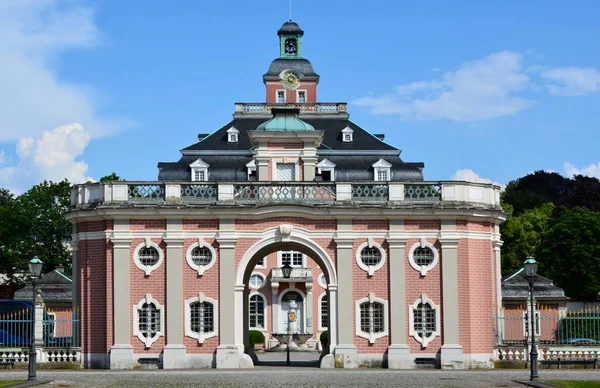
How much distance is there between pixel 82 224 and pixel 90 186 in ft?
4.22

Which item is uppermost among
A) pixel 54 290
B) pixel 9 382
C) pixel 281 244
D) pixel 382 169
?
pixel 382 169

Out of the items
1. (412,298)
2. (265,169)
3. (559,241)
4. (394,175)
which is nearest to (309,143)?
(265,169)

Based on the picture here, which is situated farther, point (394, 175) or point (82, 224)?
point (394, 175)

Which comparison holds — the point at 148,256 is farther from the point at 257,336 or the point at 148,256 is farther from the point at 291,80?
the point at 291,80

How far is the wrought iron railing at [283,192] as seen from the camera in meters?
39.4

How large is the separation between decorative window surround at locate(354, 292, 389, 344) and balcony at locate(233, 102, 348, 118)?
38.9 metres

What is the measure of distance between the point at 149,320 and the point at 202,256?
266 cm

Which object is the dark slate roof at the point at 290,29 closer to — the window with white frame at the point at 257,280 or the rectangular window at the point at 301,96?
the rectangular window at the point at 301,96

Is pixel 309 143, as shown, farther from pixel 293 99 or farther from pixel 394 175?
pixel 293 99

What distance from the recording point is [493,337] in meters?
39.7

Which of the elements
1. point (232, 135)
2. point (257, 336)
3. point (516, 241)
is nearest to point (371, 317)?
point (257, 336)

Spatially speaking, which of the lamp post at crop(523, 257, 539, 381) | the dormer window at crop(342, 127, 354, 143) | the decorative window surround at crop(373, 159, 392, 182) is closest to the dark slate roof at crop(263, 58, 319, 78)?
the dormer window at crop(342, 127, 354, 143)

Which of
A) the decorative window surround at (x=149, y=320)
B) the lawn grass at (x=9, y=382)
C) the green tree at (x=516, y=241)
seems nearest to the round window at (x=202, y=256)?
the decorative window surround at (x=149, y=320)

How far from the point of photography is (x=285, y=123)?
1752 inches
